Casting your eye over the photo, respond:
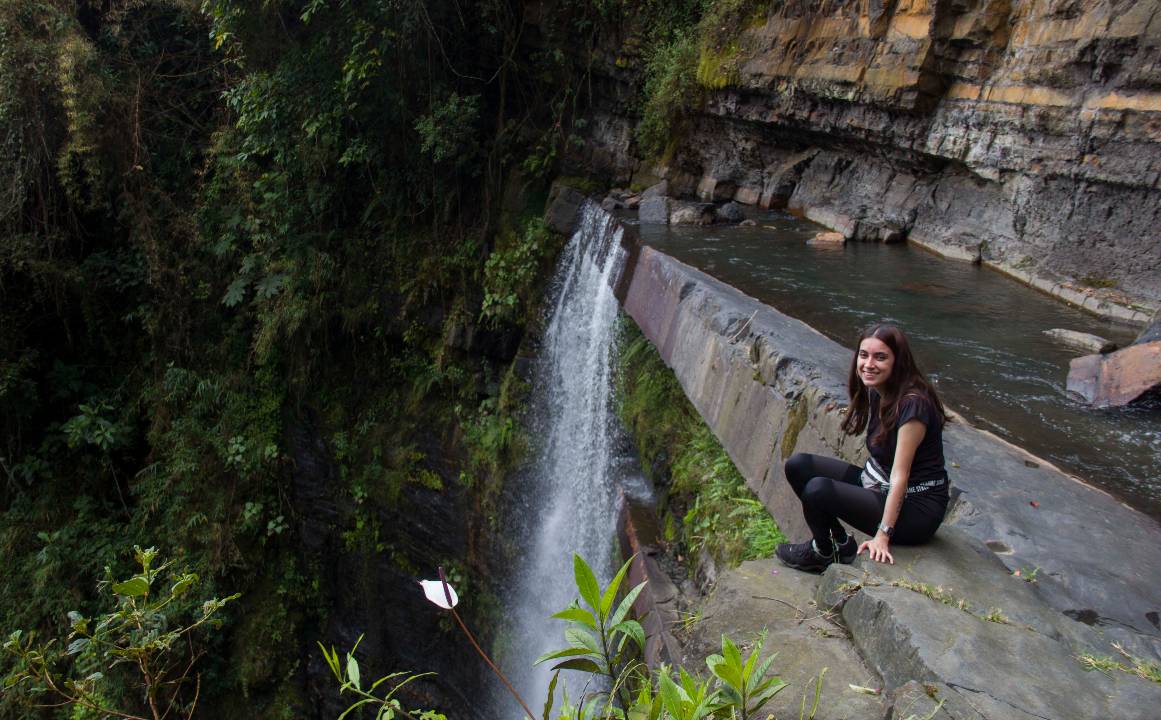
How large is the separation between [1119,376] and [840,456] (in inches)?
74.8

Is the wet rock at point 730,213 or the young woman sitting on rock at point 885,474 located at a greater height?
the wet rock at point 730,213

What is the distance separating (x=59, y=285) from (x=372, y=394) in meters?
4.11

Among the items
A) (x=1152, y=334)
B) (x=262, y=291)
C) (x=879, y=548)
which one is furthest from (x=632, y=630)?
(x=262, y=291)

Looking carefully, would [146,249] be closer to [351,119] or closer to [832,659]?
[351,119]

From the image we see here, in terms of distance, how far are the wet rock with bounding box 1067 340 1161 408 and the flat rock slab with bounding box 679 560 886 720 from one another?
2422mm

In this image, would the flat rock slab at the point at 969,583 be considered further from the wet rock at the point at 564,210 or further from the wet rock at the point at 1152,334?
the wet rock at the point at 564,210

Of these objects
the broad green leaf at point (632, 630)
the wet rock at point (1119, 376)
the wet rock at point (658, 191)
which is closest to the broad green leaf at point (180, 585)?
the broad green leaf at point (632, 630)

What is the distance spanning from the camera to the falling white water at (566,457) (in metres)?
6.78

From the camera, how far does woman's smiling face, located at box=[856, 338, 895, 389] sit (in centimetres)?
262

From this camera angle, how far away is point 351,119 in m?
8.82

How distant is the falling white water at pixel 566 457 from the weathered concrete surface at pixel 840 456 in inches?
56.1

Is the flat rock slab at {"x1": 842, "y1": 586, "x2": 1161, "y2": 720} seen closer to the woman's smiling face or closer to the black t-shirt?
the black t-shirt

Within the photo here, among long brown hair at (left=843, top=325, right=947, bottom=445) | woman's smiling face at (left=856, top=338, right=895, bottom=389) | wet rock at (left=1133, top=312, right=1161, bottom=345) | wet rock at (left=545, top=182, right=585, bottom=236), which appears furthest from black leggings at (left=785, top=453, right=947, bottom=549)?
wet rock at (left=545, top=182, right=585, bottom=236)

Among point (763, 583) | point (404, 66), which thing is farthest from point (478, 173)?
point (763, 583)
